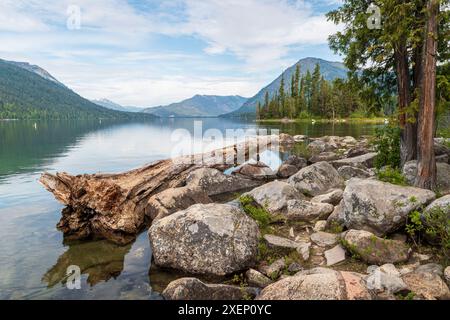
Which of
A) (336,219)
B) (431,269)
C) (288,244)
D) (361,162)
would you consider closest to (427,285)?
(431,269)

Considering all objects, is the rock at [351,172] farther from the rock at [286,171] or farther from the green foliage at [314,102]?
the green foliage at [314,102]

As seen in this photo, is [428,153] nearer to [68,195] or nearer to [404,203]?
[404,203]

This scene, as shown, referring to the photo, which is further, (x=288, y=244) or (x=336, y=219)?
(x=336, y=219)

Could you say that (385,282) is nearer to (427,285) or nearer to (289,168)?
(427,285)

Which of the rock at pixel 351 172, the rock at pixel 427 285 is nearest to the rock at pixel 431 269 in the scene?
the rock at pixel 427 285

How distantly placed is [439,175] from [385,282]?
26.1ft

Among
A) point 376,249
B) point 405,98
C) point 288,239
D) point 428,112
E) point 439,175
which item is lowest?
point 288,239

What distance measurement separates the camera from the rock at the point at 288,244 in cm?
1013

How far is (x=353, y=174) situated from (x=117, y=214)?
44.5 ft

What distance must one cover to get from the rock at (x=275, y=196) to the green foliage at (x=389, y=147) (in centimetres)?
666

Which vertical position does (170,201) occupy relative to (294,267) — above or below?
above

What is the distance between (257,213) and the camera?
12.7 metres

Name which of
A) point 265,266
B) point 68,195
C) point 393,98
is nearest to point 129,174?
point 68,195

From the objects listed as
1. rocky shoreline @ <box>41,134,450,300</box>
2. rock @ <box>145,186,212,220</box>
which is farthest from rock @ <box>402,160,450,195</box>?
rock @ <box>145,186,212,220</box>
